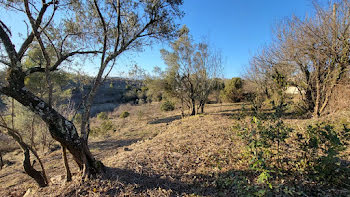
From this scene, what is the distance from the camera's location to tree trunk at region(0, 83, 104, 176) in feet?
7.07

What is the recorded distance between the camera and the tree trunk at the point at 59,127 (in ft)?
7.07

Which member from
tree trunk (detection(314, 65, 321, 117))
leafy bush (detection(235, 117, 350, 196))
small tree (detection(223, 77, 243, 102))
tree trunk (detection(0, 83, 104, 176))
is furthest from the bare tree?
small tree (detection(223, 77, 243, 102))

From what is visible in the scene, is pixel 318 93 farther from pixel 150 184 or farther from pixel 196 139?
pixel 150 184

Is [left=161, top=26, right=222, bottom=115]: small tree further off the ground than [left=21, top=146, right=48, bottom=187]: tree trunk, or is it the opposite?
[left=161, top=26, right=222, bottom=115]: small tree

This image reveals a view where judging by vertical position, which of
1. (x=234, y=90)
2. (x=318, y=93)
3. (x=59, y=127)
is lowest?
(x=59, y=127)

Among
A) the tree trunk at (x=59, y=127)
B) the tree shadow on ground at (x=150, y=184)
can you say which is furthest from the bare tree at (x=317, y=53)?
the tree trunk at (x=59, y=127)

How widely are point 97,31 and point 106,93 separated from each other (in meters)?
30.7

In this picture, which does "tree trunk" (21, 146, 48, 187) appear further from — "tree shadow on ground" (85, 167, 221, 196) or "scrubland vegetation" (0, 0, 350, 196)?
"tree shadow on ground" (85, 167, 221, 196)

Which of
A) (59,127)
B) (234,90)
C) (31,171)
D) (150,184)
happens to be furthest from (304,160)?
(234,90)

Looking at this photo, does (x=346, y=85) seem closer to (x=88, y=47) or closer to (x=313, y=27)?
(x=313, y=27)

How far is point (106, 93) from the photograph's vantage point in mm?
31281

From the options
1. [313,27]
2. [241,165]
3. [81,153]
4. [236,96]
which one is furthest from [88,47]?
[236,96]

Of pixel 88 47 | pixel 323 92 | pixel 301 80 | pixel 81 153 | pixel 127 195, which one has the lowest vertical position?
pixel 127 195

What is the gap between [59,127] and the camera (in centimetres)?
234
